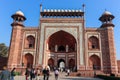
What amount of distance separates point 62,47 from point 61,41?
1301 mm

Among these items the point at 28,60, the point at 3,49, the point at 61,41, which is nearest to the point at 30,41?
the point at 28,60

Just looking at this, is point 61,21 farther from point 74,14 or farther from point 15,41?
point 15,41

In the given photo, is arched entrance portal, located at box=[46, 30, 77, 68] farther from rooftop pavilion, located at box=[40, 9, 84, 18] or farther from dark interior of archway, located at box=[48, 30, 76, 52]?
rooftop pavilion, located at box=[40, 9, 84, 18]

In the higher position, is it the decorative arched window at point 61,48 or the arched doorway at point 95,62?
the decorative arched window at point 61,48

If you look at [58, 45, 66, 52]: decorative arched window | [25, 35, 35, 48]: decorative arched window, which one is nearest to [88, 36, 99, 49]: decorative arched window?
[58, 45, 66, 52]: decorative arched window

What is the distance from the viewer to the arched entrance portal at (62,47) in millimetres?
26630

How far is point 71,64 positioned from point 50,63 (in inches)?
151

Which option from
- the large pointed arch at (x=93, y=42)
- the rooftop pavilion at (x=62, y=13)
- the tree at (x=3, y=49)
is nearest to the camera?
the large pointed arch at (x=93, y=42)

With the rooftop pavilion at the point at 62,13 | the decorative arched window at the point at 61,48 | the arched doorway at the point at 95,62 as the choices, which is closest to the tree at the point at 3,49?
the decorative arched window at the point at 61,48

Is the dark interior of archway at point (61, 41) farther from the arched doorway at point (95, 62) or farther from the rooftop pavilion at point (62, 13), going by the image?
the arched doorway at point (95, 62)

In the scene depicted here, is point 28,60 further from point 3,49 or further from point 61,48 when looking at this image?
point 3,49

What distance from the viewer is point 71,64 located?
1093 inches

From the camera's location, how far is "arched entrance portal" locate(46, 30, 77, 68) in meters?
26.6

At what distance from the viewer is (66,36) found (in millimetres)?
27375
